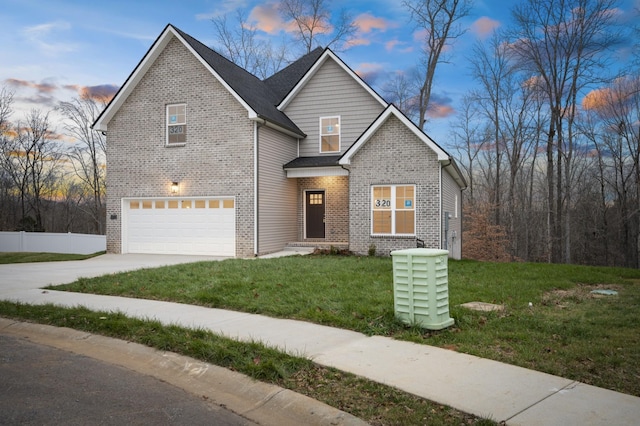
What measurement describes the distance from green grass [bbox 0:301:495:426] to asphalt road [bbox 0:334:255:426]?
2.09 ft

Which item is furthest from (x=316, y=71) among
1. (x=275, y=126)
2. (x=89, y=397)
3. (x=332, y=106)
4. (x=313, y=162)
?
(x=89, y=397)

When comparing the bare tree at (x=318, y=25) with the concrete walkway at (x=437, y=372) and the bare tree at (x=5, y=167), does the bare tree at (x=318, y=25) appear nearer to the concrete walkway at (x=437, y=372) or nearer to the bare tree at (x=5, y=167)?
the bare tree at (x=5, y=167)

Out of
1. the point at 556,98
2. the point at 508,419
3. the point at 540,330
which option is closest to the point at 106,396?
the point at 508,419

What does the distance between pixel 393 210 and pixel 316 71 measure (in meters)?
7.94

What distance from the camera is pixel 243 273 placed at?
37.7 feet

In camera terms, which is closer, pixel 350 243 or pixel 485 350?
pixel 485 350

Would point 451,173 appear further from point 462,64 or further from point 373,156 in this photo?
point 462,64

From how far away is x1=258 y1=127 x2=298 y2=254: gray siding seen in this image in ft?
58.5

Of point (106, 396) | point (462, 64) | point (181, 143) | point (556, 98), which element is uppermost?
point (462, 64)

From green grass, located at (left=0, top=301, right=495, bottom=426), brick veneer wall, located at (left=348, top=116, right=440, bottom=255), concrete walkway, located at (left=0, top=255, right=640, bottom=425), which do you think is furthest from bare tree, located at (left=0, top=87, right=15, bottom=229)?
green grass, located at (left=0, top=301, right=495, bottom=426)

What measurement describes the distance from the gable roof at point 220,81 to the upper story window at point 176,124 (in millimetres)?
1859

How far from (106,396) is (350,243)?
1344 centimetres

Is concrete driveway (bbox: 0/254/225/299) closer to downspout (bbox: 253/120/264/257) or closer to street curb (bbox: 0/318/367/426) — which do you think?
downspout (bbox: 253/120/264/257)

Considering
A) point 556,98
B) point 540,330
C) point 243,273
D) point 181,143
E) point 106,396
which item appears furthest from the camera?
point 556,98
